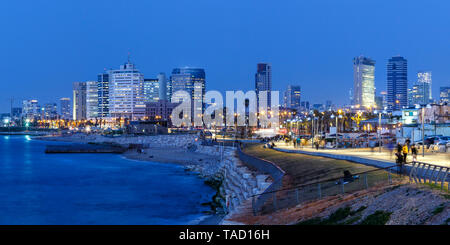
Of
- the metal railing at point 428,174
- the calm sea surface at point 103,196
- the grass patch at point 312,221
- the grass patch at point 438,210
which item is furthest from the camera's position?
the calm sea surface at point 103,196

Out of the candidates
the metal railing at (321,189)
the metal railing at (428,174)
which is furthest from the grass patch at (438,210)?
the metal railing at (321,189)

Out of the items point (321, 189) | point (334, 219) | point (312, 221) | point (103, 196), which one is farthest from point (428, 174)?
point (103, 196)

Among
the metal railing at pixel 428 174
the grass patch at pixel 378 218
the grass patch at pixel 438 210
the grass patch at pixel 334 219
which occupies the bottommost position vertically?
the grass patch at pixel 334 219

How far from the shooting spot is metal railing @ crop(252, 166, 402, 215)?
65.0 ft

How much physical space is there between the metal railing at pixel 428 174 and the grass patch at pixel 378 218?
285 centimetres

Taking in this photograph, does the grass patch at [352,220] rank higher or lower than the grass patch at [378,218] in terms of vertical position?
lower

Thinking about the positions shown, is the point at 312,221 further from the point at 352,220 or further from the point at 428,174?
the point at 428,174

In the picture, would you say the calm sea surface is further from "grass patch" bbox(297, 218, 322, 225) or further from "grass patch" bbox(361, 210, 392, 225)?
"grass patch" bbox(361, 210, 392, 225)

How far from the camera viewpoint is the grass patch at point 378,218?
1410cm

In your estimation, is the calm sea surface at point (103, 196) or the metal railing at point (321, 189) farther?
the calm sea surface at point (103, 196)

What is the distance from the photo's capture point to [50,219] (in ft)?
115

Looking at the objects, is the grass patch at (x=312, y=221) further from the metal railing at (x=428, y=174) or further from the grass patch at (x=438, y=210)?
the metal railing at (x=428, y=174)
